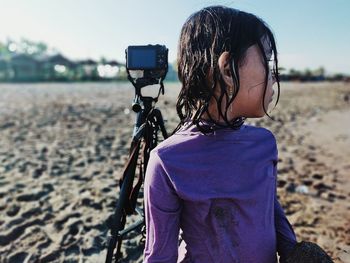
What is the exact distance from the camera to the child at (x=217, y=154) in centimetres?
130

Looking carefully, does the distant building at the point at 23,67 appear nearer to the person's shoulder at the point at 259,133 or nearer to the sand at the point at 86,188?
the sand at the point at 86,188

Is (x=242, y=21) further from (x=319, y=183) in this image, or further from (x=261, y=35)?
(x=319, y=183)

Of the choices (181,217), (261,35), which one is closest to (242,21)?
(261,35)

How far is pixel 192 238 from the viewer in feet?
4.74

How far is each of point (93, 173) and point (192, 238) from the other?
406 centimetres

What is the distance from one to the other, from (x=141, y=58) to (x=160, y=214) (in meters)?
0.73

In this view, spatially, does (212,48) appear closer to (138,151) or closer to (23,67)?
(138,151)

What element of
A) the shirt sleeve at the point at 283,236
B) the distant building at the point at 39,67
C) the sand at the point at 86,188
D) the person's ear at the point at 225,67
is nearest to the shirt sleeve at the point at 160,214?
the person's ear at the point at 225,67

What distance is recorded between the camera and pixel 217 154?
134 cm

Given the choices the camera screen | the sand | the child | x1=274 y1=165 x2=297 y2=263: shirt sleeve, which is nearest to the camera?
the camera screen

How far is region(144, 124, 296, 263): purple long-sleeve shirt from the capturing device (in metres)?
1.32

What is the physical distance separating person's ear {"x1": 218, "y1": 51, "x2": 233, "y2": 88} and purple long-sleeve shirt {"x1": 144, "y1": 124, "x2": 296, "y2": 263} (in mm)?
182

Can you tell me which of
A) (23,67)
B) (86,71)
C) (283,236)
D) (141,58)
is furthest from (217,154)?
(86,71)

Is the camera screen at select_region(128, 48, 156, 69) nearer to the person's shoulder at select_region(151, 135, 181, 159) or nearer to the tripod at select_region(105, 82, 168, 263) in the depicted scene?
the tripod at select_region(105, 82, 168, 263)
